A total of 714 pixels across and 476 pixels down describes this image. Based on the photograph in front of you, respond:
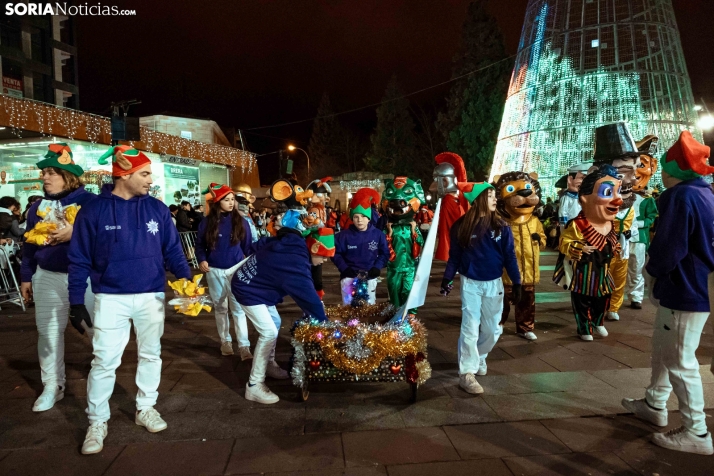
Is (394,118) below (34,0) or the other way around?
below

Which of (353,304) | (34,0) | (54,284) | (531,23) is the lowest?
(353,304)

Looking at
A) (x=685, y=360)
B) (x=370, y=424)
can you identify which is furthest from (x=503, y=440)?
(x=685, y=360)

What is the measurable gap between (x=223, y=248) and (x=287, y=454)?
276 centimetres

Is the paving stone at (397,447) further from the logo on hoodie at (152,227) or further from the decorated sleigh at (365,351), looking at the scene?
the logo on hoodie at (152,227)

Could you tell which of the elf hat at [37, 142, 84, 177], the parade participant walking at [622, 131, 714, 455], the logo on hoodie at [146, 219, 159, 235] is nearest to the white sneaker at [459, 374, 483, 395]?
the parade participant walking at [622, 131, 714, 455]

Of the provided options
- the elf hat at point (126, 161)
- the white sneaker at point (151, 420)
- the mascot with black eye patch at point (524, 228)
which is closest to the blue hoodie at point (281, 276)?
the white sneaker at point (151, 420)

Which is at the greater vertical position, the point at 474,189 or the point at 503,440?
the point at 474,189

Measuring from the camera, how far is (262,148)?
57.2 meters

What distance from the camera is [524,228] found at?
6203mm

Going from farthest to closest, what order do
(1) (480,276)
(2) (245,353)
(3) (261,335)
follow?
(2) (245,353) → (1) (480,276) → (3) (261,335)

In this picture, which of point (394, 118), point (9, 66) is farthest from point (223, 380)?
point (394, 118)

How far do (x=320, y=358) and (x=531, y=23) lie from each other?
54.1 ft

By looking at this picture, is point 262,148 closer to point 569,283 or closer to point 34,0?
point 34,0

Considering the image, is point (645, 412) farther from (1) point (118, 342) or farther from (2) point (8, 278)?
(2) point (8, 278)
